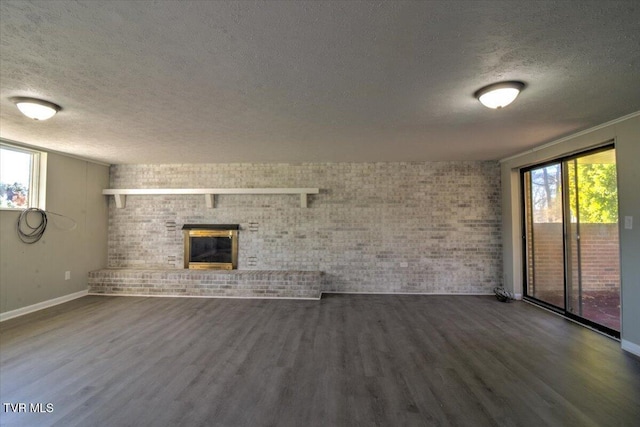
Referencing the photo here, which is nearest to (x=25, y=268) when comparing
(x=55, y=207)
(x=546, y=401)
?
(x=55, y=207)

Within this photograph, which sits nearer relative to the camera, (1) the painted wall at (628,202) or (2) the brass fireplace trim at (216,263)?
(1) the painted wall at (628,202)

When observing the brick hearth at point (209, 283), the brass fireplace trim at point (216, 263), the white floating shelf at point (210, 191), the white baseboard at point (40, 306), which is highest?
the white floating shelf at point (210, 191)

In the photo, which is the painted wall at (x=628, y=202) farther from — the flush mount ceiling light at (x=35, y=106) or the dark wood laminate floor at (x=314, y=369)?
the flush mount ceiling light at (x=35, y=106)

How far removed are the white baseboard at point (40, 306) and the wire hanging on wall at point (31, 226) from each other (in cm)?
99

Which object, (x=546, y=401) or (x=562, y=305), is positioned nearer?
(x=546, y=401)

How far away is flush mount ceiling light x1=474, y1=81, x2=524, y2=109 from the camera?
7.68ft

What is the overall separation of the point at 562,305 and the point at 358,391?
12.7 feet

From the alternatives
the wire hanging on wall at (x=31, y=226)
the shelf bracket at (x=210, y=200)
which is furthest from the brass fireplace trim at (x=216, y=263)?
the wire hanging on wall at (x=31, y=226)

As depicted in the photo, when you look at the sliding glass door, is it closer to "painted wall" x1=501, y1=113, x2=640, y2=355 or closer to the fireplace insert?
"painted wall" x1=501, y1=113, x2=640, y2=355

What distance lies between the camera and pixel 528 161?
4777 mm

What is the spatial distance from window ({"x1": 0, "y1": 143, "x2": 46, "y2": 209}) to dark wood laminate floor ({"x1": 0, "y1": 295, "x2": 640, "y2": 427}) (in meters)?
1.74

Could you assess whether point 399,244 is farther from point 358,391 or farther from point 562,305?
point 358,391

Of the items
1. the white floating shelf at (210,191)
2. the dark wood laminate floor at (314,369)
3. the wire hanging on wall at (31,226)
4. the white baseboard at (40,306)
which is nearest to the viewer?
the dark wood laminate floor at (314,369)

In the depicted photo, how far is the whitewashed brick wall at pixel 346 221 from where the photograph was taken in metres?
5.59
